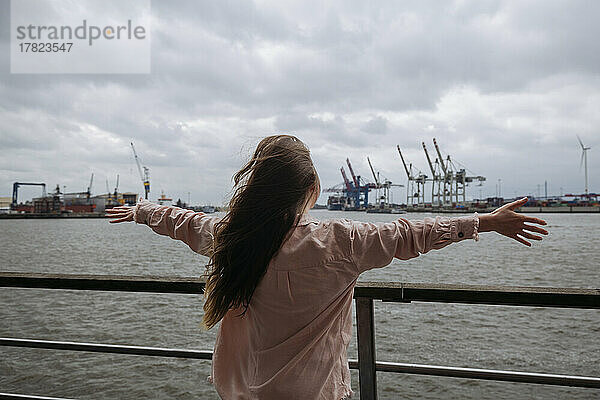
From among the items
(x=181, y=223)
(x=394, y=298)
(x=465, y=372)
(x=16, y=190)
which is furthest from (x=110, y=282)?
(x=16, y=190)

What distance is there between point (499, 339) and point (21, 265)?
82.2ft

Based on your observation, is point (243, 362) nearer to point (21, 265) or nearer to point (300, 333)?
point (300, 333)

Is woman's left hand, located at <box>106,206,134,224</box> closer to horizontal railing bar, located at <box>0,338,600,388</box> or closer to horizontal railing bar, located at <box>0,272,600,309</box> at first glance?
horizontal railing bar, located at <box>0,272,600,309</box>

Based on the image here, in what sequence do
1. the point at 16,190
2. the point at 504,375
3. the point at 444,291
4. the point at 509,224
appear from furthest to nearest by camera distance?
1. the point at 16,190
2. the point at 504,375
3. the point at 444,291
4. the point at 509,224

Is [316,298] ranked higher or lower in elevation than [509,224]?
lower

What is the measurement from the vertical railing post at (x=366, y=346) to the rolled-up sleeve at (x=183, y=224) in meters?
0.62

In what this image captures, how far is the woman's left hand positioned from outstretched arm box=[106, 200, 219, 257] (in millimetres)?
47

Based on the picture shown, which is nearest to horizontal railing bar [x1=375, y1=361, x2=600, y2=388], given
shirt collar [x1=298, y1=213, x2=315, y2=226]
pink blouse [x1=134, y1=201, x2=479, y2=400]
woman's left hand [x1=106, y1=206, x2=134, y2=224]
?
pink blouse [x1=134, y1=201, x2=479, y2=400]

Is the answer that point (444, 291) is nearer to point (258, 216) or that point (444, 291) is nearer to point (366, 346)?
point (366, 346)

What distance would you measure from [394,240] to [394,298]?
0.55 meters

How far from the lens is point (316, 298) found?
1.25m

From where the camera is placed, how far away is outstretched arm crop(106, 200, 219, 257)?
4.71 ft

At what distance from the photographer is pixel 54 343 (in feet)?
7.19

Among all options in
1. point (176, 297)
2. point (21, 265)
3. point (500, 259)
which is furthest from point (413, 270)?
point (21, 265)
